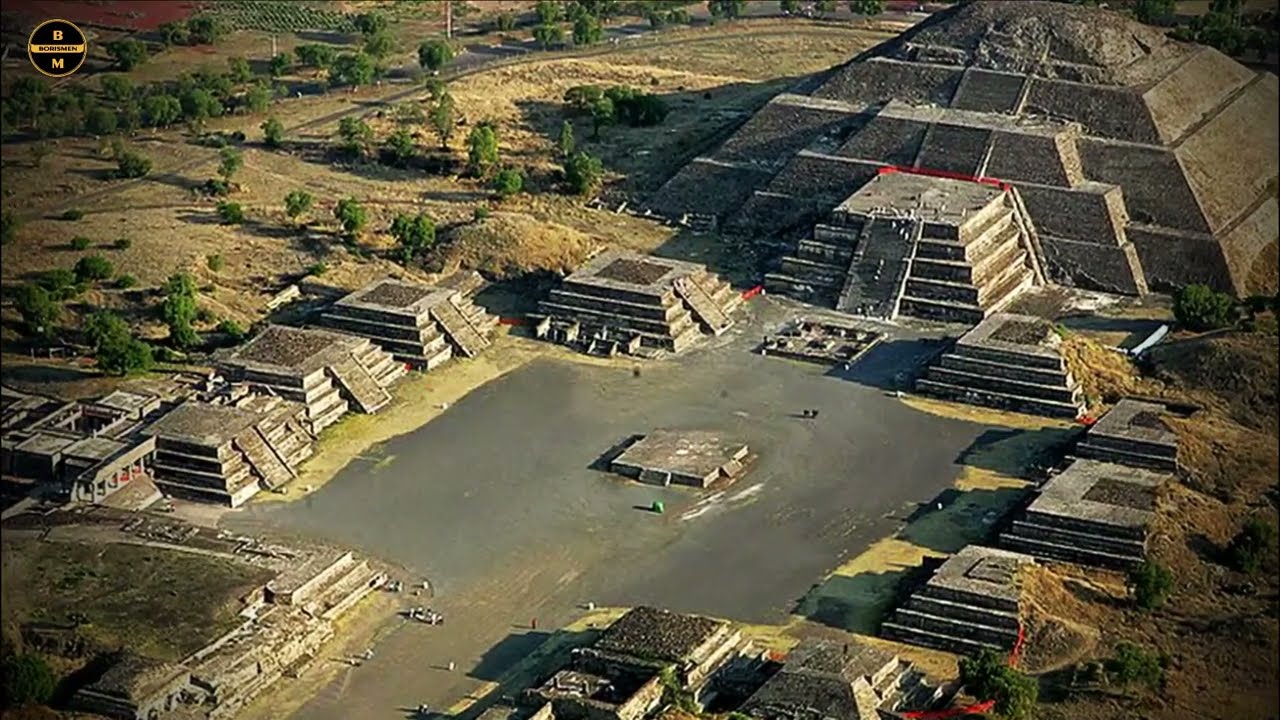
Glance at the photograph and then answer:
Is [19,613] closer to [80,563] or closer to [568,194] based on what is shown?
[80,563]

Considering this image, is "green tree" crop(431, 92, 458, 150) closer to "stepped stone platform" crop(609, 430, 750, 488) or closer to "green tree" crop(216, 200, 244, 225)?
"green tree" crop(216, 200, 244, 225)

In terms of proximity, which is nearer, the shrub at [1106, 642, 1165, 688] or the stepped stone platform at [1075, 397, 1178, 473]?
the shrub at [1106, 642, 1165, 688]

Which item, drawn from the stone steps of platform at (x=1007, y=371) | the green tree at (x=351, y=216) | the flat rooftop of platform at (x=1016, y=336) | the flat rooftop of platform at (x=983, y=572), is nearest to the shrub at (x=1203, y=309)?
the flat rooftop of platform at (x=1016, y=336)

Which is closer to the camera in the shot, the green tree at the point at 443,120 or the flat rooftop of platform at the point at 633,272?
the flat rooftop of platform at the point at 633,272

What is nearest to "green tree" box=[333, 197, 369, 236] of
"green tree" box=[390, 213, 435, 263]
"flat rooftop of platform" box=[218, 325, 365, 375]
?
"green tree" box=[390, 213, 435, 263]

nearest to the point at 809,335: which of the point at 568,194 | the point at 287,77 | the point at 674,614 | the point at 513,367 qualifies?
the point at 513,367

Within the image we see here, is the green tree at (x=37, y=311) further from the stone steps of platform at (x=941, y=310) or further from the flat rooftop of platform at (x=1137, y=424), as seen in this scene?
the flat rooftop of platform at (x=1137, y=424)
